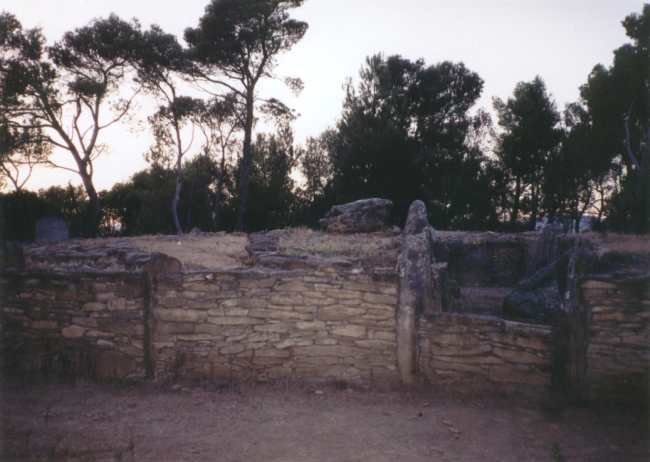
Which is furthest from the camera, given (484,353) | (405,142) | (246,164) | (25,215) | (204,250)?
(405,142)

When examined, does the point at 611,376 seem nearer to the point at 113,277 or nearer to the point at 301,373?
the point at 301,373

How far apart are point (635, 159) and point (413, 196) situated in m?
9.68

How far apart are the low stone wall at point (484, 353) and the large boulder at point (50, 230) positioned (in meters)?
12.5

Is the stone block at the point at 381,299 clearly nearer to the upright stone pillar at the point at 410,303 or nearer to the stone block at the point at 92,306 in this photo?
the upright stone pillar at the point at 410,303

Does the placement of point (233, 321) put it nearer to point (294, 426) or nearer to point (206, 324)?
point (206, 324)

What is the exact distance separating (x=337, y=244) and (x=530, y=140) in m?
16.8

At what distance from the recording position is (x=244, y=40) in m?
19.6

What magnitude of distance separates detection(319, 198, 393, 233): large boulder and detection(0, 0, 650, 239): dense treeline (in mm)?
5308

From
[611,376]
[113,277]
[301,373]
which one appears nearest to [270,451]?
[301,373]

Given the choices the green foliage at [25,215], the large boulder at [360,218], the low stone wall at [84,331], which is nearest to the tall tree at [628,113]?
the large boulder at [360,218]

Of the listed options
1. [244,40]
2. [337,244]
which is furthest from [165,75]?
[337,244]

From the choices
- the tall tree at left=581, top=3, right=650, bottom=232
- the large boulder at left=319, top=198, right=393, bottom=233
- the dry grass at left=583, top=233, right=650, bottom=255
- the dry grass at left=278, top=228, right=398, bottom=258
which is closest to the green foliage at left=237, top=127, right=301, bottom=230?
the large boulder at left=319, top=198, right=393, bottom=233

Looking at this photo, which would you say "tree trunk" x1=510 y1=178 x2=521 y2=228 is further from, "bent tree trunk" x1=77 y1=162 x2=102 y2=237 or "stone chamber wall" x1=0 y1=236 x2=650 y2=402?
"stone chamber wall" x1=0 y1=236 x2=650 y2=402

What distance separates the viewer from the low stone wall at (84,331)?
220 inches
